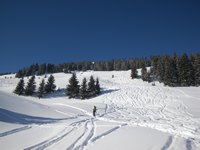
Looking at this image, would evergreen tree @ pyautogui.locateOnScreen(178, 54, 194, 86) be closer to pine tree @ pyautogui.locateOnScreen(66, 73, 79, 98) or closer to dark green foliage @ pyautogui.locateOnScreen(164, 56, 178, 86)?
dark green foliage @ pyautogui.locateOnScreen(164, 56, 178, 86)

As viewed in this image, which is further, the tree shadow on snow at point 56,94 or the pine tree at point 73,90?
the tree shadow on snow at point 56,94

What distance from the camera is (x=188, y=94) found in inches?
1837

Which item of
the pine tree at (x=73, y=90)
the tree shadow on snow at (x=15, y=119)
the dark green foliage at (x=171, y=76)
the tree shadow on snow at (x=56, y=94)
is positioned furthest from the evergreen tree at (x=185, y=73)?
the tree shadow on snow at (x=15, y=119)

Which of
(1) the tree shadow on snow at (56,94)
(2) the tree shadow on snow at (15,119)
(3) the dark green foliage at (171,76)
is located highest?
(3) the dark green foliage at (171,76)

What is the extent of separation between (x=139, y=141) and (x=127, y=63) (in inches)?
5526

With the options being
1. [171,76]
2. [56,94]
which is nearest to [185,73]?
[171,76]

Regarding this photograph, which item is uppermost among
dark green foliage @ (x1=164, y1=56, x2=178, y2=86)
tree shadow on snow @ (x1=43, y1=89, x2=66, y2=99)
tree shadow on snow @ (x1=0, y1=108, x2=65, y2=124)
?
dark green foliage @ (x1=164, y1=56, x2=178, y2=86)

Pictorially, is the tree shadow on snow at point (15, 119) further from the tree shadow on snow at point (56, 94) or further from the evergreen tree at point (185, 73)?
the evergreen tree at point (185, 73)

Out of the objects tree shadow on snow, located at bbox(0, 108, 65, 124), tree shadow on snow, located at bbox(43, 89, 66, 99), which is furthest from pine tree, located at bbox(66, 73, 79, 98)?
tree shadow on snow, located at bbox(0, 108, 65, 124)

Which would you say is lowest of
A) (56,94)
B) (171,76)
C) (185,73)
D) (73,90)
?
(56,94)

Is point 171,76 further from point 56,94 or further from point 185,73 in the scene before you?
point 56,94

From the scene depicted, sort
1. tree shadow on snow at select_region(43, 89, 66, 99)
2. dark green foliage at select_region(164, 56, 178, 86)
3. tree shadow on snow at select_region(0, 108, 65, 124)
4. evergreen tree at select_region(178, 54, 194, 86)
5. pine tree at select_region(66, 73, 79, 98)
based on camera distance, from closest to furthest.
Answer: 1. tree shadow on snow at select_region(0, 108, 65, 124)
2. pine tree at select_region(66, 73, 79, 98)
3. evergreen tree at select_region(178, 54, 194, 86)
4. tree shadow on snow at select_region(43, 89, 66, 99)
5. dark green foliage at select_region(164, 56, 178, 86)

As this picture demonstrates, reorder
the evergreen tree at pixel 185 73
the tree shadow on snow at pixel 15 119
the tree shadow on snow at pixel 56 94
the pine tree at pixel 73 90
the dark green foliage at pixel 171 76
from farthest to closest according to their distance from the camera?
the dark green foliage at pixel 171 76 → the tree shadow on snow at pixel 56 94 → the evergreen tree at pixel 185 73 → the pine tree at pixel 73 90 → the tree shadow on snow at pixel 15 119

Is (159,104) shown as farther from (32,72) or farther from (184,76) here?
(32,72)
